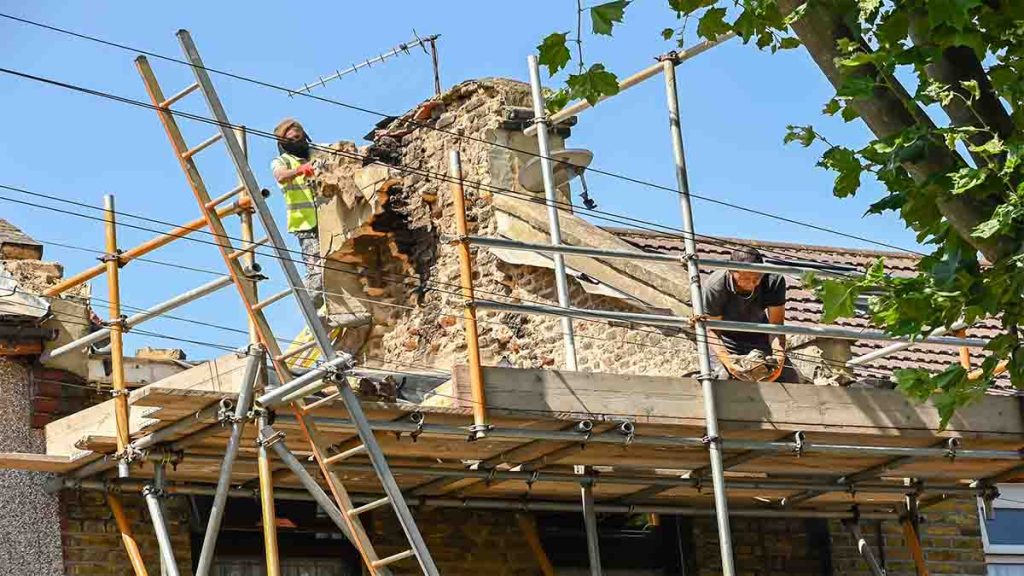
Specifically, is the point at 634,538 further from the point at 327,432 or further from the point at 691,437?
the point at 327,432

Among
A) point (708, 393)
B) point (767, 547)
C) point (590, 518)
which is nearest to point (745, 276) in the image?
point (708, 393)

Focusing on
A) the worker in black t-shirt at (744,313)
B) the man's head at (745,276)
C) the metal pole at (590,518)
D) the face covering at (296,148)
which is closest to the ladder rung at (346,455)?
the metal pole at (590,518)

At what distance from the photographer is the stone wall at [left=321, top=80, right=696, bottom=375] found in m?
16.3

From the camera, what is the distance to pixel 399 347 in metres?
17.3

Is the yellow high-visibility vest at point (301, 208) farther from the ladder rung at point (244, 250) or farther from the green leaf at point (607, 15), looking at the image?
the green leaf at point (607, 15)

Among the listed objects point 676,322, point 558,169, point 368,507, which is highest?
point 558,169

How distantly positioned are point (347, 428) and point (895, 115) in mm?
4125

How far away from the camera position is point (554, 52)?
377 inches

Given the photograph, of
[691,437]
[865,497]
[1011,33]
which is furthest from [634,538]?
[1011,33]

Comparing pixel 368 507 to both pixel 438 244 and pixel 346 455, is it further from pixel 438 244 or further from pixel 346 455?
pixel 438 244

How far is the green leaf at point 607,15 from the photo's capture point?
930 cm

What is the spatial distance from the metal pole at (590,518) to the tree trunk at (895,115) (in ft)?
15.9

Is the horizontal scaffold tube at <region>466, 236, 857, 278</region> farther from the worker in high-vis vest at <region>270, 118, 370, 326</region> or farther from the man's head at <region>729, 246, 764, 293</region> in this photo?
the worker in high-vis vest at <region>270, 118, 370, 326</region>

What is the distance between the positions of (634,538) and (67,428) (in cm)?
461
